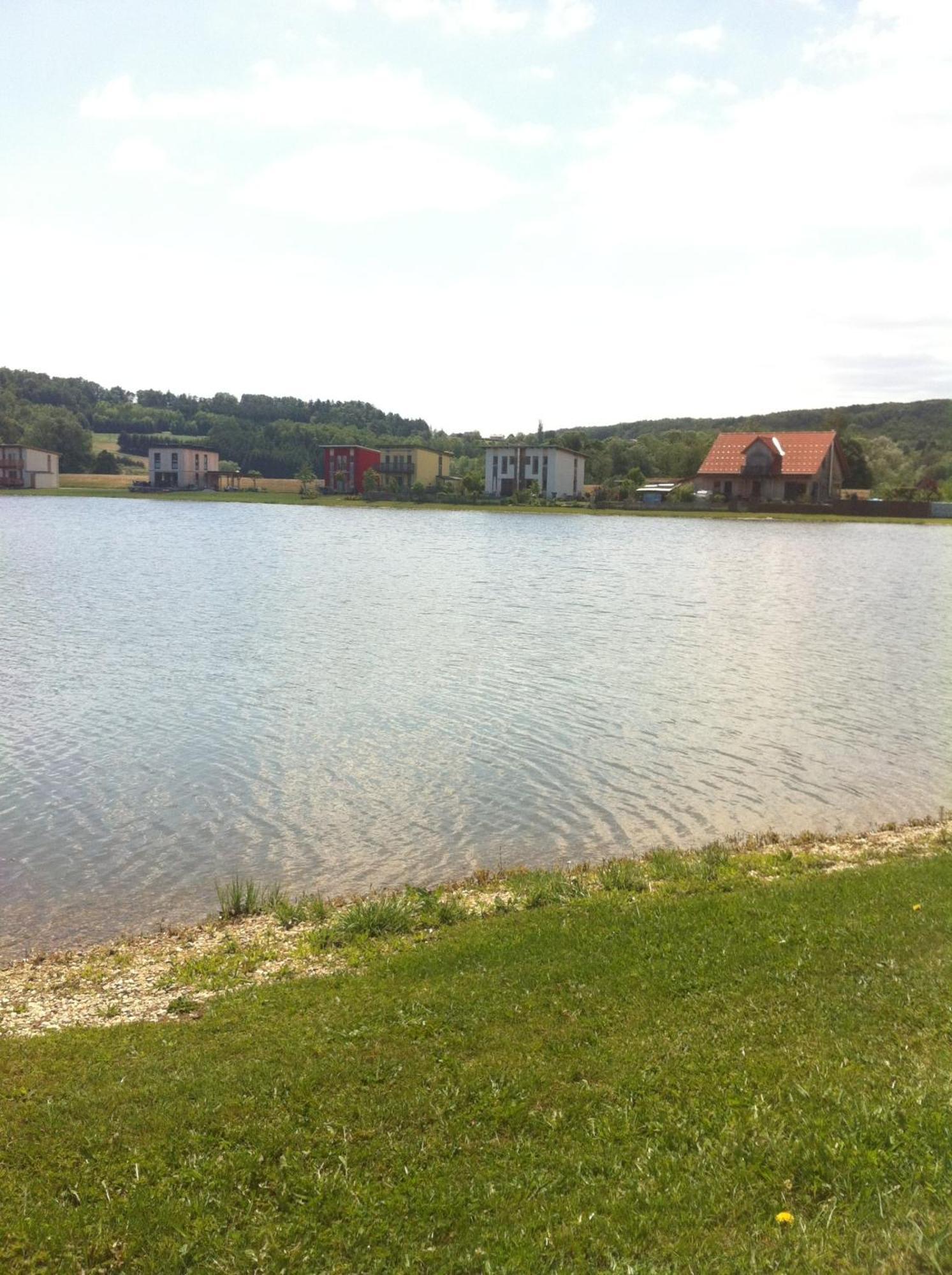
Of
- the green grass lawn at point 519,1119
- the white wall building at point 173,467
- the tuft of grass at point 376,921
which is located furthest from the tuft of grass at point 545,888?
the white wall building at point 173,467

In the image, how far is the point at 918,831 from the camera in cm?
1566

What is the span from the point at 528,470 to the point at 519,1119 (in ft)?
499

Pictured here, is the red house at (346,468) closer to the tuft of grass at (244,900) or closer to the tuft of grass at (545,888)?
the tuft of grass at (244,900)

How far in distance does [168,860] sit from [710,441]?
170 meters

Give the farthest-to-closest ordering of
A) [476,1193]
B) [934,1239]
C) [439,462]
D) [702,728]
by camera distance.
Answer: [439,462] → [702,728] → [476,1193] → [934,1239]

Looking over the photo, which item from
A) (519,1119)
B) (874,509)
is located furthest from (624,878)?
(874,509)

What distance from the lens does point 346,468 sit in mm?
181875

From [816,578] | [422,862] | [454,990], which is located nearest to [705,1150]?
[454,990]

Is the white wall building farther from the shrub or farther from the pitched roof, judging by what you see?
the shrub

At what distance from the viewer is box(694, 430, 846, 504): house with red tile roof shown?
13125 cm

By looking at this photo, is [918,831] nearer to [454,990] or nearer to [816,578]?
[454,990]

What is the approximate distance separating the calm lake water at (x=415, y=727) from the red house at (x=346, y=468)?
424ft

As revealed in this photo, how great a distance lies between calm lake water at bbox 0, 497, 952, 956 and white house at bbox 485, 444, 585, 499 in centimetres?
10359

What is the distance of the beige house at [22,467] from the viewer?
582 ft
